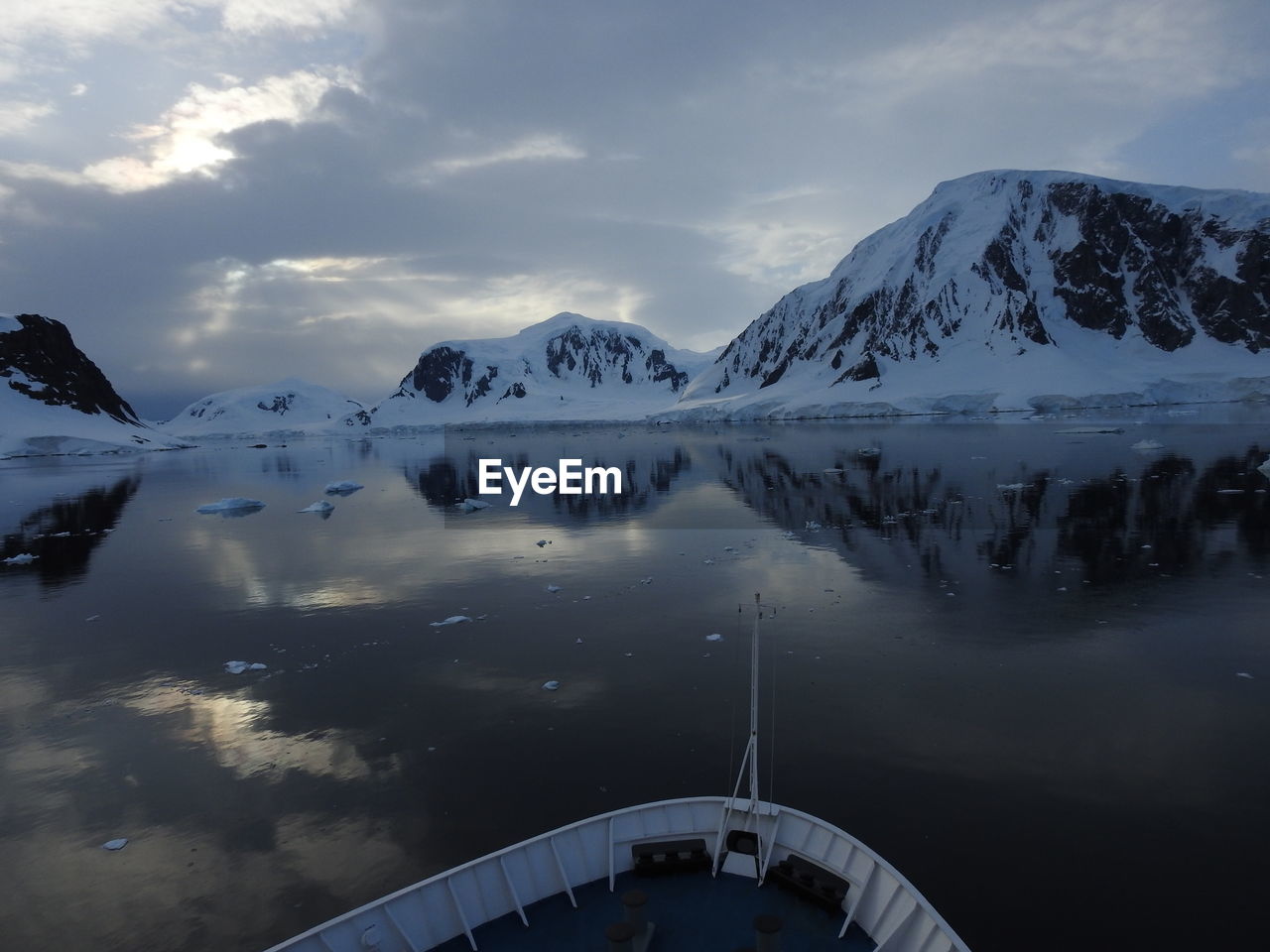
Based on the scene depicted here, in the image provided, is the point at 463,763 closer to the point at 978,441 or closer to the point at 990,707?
the point at 990,707

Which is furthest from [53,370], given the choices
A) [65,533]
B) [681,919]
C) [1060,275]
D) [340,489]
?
[1060,275]

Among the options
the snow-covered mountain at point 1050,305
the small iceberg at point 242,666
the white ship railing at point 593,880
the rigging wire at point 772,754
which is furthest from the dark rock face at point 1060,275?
the white ship railing at point 593,880

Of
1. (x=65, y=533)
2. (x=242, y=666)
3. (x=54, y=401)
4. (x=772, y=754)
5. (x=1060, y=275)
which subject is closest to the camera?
(x=772, y=754)

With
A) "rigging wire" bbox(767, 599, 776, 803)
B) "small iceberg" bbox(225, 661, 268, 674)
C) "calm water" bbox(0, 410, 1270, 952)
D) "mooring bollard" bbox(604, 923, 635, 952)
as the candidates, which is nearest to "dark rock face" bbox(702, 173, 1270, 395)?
"calm water" bbox(0, 410, 1270, 952)

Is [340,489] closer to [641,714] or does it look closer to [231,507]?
[231,507]

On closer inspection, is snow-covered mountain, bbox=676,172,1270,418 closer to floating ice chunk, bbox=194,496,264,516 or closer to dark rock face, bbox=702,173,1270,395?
dark rock face, bbox=702,173,1270,395

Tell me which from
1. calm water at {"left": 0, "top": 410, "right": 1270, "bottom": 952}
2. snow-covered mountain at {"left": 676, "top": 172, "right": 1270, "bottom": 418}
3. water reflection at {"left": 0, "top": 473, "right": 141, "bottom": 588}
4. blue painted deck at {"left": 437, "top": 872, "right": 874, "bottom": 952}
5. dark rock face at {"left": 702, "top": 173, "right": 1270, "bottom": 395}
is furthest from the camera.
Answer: dark rock face at {"left": 702, "top": 173, "right": 1270, "bottom": 395}
